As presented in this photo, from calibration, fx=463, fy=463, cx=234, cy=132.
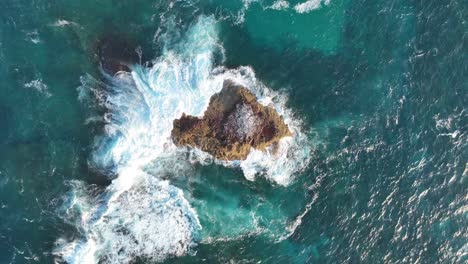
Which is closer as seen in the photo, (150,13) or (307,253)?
(150,13)

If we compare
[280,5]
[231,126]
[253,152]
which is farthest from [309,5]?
[253,152]

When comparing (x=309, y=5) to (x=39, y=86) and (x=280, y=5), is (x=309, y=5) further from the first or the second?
(x=39, y=86)

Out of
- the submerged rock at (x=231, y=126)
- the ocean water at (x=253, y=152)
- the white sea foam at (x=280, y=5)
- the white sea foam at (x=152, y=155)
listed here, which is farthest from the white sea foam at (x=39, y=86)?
the white sea foam at (x=280, y=5)

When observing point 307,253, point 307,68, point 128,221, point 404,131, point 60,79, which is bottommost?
point 307,253

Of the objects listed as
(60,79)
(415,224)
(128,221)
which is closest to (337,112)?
(415,224)

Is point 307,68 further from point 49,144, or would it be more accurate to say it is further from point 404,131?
point 49,144

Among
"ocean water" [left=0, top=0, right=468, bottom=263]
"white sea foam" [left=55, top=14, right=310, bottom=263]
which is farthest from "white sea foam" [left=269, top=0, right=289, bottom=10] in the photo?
"white sea foam" [left=55, top=14, right=310, bottom=263]

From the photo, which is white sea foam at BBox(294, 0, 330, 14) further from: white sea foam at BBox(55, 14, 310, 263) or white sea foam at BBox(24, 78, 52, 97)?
white sea foam at BBox(24, 78, 52, 97)
